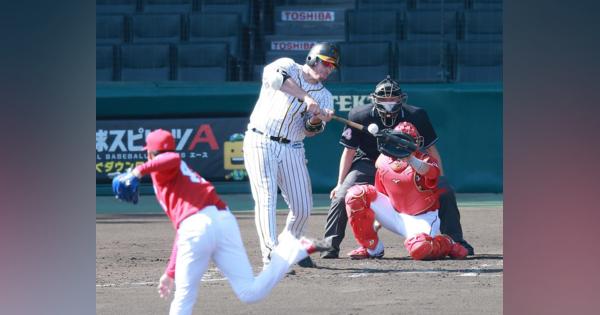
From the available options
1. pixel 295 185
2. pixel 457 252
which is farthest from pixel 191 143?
pixel 295 185

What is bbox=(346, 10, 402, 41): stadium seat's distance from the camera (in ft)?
59.5

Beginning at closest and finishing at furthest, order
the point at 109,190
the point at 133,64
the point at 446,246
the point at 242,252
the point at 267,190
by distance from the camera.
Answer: the point at 242,252 < the point at 267,190 < the point at 446,246 < the point at 109,190 < the point at 133,64

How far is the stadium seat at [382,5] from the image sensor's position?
18.7m

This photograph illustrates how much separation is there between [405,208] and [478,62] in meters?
8.51

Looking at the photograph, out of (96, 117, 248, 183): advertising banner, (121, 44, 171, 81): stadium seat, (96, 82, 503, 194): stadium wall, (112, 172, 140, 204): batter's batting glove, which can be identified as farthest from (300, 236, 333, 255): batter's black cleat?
(121, 44, 171, 81): stadium seat

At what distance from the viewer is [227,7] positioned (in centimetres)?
1869

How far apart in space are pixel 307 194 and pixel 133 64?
9.61 meters

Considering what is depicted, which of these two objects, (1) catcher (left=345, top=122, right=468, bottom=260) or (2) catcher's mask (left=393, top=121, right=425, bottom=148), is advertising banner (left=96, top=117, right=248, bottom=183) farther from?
(2) catcher's mask (left=393, top=121, right=425, bottom=148)

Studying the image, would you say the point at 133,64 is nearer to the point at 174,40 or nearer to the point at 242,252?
the point at 174,40

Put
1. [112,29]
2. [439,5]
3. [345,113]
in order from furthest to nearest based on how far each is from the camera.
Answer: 1. [439,5]
2. [112,29]
3. [345,113]

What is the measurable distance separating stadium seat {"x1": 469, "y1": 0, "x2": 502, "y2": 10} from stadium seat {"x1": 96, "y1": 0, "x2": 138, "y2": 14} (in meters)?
5.59

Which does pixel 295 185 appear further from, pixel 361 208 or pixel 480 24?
pixel 480 24
